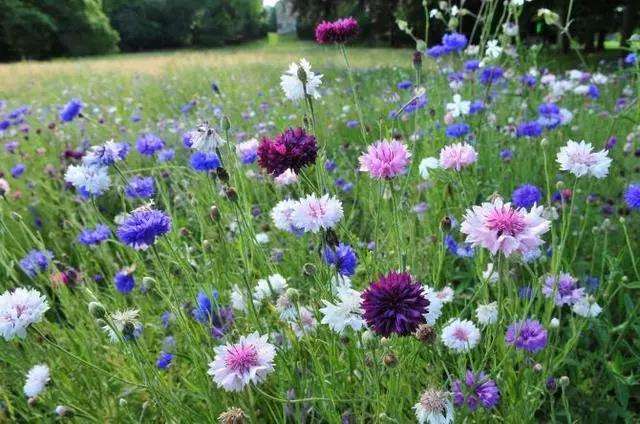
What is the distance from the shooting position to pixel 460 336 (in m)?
1.23

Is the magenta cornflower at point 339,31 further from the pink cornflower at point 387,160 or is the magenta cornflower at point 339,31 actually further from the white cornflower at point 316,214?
the white cornflower at point 316,214

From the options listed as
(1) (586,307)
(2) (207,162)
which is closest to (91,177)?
(2) (207,162)

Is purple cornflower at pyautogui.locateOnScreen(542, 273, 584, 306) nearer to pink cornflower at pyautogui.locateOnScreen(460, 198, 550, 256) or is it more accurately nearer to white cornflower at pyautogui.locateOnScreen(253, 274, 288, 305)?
pink cornflower at pyautogui.locateOnScreen(460, 198, 550, 256)

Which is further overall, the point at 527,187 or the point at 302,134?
the point at 527,187

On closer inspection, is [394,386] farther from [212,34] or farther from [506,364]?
[212,34]

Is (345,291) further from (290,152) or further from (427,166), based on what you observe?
(427,166)

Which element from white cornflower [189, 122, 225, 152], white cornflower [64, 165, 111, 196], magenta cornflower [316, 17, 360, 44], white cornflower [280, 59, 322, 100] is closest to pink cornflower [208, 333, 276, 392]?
white cornflower [189, 122, 225, 152]

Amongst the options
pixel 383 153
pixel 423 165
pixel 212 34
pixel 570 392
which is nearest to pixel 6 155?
pixel 423 165

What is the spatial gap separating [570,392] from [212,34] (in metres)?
36.2

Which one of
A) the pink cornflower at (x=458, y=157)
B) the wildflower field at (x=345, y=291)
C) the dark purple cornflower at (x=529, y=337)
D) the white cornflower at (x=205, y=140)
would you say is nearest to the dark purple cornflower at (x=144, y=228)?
the wildflower field at (x=345, y=291)

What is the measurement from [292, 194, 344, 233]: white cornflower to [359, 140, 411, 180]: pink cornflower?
0.40ft

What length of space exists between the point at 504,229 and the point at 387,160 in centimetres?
34

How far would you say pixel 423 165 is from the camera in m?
1.85

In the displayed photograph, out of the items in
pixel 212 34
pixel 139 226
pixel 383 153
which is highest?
pixel 383 153
